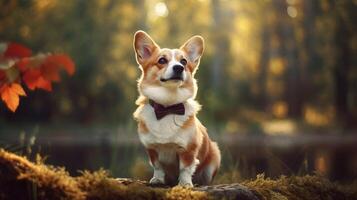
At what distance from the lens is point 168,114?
15.6ft

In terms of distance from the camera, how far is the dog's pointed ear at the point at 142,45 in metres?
5.03

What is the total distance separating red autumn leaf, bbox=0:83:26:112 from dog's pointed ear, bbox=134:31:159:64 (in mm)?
1738

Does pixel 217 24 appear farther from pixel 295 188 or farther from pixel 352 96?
pixel 295 188

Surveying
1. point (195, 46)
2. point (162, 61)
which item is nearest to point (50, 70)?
point (162, 61)

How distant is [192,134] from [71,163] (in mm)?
7712

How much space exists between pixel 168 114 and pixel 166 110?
0.04 meters

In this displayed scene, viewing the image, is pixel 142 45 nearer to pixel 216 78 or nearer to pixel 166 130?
pixel 166 130

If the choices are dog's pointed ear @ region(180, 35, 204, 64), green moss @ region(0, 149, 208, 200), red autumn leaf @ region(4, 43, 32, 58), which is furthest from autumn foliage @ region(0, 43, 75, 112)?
dog's pointed ear @ region(180, 35, 204, 64)

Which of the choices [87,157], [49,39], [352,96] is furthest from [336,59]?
[87,157]

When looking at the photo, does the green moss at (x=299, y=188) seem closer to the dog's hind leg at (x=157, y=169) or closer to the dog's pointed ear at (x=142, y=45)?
the dog's hind leg at (x=157, y=169)

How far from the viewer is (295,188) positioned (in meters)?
4.55

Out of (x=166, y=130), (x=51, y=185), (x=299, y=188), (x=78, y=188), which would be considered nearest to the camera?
(x=51, y=185)

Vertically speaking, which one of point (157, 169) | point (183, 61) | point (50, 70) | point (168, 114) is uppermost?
point (183, 61)

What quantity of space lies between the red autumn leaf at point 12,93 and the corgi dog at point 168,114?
149cm
